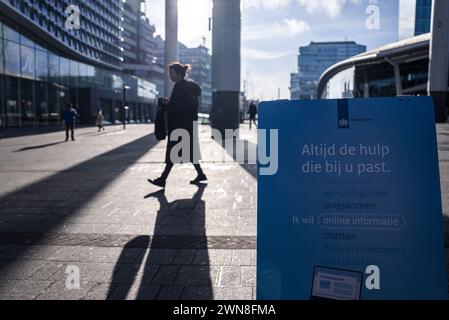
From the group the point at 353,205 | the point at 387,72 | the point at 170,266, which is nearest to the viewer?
the point at 353,205

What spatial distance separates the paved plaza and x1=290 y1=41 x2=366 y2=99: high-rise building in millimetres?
147511

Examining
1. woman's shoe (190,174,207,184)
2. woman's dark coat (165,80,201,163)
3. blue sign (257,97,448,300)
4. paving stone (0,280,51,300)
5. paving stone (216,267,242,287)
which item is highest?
woman's dark coat (165,80,201,163)

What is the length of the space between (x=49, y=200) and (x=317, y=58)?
516 feet

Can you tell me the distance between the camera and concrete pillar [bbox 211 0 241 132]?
1959 centimetres

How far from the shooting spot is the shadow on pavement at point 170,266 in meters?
2.97

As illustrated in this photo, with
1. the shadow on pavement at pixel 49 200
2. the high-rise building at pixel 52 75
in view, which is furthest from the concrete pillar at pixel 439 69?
the shadow on pavement at pixel 49 200

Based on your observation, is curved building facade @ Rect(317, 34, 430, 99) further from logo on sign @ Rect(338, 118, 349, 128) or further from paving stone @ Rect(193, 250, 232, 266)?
logo on sign @ Rect(338, 118, 349, 128)

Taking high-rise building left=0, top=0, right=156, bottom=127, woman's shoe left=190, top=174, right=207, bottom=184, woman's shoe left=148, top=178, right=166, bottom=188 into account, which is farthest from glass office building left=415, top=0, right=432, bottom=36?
woman's shoe left=148, top=178, right=166, bottom=188

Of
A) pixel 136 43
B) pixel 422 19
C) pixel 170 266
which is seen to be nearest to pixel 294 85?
pixel 136 43

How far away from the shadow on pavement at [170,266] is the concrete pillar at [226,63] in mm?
14698

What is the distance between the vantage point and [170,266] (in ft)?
11.5

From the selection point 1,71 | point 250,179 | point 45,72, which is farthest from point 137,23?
point 250,179

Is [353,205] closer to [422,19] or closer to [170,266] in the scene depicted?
[170,266]
